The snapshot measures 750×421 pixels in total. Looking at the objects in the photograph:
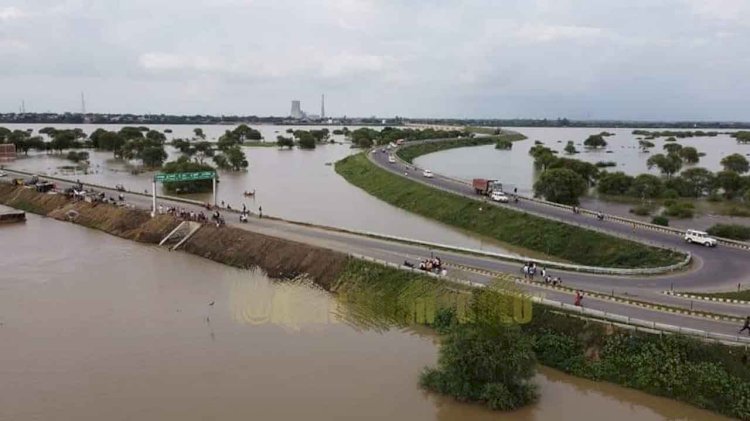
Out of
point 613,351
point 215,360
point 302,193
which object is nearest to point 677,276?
point 613,351

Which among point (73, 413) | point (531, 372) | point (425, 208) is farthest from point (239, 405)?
point (425, 208)

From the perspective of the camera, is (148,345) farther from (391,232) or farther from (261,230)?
(391,232)

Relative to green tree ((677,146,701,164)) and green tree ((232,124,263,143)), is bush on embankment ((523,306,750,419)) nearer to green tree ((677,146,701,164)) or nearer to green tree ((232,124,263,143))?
green tree ((677,146,701,164))

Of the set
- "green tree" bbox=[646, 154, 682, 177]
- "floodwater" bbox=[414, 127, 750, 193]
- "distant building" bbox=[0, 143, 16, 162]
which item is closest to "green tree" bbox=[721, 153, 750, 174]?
"green tree" bbox=[646, 154, 682, 177]

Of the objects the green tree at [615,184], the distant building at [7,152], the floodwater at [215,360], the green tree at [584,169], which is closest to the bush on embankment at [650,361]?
the floodwater at [215,360]

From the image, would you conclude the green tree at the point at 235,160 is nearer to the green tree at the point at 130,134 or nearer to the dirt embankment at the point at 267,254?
the green tree at the point at 130,134
